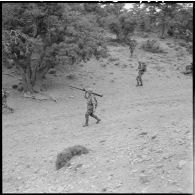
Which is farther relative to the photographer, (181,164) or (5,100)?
(5,100)

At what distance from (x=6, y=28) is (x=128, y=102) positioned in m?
8.47

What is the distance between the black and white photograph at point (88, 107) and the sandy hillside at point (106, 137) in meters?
0.03

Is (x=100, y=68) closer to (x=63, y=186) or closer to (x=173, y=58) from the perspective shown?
(x=173, y=58)

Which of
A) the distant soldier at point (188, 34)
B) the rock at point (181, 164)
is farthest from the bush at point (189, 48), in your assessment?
the rock at point (181, 164)

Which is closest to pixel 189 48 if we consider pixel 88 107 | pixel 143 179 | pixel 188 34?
pixel 188 34

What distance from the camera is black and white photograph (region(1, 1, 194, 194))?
33.9ft

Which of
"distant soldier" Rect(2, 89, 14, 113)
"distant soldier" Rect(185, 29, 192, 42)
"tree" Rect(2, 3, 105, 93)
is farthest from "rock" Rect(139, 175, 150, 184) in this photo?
"distant soldier" Rect(185, 29, 192, 42)

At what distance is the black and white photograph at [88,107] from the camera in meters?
10.3

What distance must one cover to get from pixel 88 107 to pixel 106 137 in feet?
8.27

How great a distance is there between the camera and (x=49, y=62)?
25312 mm

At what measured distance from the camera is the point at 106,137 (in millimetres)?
14602

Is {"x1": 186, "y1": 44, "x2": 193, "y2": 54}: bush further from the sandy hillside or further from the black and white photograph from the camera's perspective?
the sandy hillside

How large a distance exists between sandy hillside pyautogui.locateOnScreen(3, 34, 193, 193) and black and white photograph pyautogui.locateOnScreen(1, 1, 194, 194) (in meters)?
0.03

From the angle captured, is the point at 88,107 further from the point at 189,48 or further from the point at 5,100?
the point at 189,48
